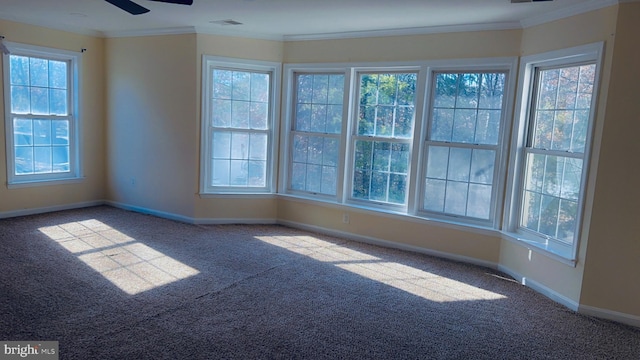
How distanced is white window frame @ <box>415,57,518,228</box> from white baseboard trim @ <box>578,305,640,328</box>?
1.15m

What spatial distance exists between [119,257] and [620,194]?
420 centimetres

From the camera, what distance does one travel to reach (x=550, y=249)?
12.1 feet

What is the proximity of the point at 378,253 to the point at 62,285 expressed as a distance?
2913mm

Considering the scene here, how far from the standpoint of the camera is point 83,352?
2475 millimetres

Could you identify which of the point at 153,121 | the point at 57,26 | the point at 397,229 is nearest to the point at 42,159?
the point at 153,121

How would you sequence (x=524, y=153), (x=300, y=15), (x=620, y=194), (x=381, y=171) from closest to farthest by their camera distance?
(x=620, y=194) < (x=524, y=153) < (x=300, y=15) < (x=381, y=171)

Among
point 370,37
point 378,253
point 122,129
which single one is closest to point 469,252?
point 378,253

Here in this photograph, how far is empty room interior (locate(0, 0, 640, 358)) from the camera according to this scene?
10.9ft

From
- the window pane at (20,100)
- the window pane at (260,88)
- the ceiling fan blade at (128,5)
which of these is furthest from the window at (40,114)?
the ceiling fan blade at (128,5)

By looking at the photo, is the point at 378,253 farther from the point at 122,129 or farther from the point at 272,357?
the point at 122,129

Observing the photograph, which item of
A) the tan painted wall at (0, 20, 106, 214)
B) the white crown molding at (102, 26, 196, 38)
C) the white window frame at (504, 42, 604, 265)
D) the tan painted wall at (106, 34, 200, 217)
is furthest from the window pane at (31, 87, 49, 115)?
the white window frame at (504, 42, 604, 265)

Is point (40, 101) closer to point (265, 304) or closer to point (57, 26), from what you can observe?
point (57, 26)

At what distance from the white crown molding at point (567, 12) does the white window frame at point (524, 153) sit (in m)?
0.27

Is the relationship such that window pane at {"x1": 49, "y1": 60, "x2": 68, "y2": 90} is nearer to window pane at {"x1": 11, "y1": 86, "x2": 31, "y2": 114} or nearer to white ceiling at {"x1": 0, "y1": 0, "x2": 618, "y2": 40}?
window pane at {"x1": 11, "y1": 86, "x2": 31, "y2": 114}
